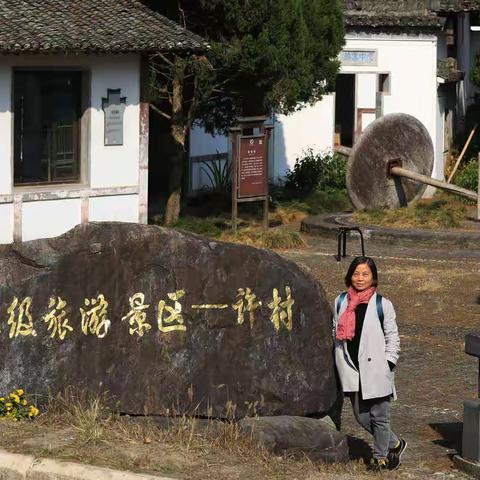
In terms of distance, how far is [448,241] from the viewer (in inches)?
877

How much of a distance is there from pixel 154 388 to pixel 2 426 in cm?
106

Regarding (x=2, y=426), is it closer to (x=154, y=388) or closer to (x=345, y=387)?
(x=154, y=388)

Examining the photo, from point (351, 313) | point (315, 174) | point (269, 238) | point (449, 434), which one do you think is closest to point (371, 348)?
point (351, 313)

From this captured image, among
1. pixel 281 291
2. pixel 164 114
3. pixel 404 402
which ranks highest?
pixel 164 114

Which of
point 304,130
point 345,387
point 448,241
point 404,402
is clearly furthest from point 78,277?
point 304,130

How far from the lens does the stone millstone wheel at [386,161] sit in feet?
79.9

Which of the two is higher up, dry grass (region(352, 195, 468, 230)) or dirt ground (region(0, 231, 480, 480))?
dry grass (region(352, 195, 468, 230))

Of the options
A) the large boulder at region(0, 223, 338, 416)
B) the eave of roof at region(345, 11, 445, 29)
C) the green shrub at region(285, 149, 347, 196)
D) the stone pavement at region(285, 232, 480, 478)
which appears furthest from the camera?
the eave of roof at region(345, 11, 445, 29)

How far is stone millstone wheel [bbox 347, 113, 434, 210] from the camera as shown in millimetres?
24359

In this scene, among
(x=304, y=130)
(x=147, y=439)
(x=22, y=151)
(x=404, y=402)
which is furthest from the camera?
(x=304, y=130)

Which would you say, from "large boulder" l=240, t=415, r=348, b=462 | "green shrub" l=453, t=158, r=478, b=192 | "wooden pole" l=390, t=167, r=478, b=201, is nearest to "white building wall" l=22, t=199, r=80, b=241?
"wooden pole" l=390, t=167, r=478, b=201

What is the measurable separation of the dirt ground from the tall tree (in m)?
3.01

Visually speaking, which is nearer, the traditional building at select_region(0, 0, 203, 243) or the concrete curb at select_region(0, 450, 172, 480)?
the concrete curb at select_region(0, 450, 172, 480)

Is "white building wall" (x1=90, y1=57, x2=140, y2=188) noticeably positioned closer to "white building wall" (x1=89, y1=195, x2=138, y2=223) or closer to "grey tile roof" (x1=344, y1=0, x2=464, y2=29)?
"white building wall" (x1=89, y1=195, x2=138, y2=223)
